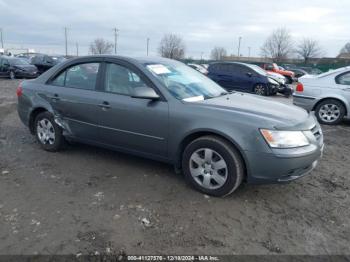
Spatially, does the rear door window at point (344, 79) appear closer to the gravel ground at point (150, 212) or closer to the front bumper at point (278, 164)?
the gravel ground at point (150, 212)

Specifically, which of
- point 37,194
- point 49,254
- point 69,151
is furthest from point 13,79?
point 49,254

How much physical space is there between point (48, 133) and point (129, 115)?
177 cm

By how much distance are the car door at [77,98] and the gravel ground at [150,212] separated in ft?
1.72

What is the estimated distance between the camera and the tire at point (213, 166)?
3.48 m

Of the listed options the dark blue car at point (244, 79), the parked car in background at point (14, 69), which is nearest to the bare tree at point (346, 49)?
the dark blue car at point (244, 79)

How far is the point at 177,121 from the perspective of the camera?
12.3 feet

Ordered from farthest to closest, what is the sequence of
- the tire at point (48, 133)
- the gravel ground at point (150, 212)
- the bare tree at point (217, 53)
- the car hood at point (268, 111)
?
the bare tree at point (217, 53) → the tire at point (48, 133) → the car hood at point (268, 111) → the gravel ground at point (150, 212)

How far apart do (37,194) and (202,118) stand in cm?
211

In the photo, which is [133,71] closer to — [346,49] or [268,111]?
[268,111]

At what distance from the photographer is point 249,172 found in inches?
135

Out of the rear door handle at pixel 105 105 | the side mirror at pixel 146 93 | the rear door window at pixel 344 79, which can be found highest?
the rear door window at pixel 344 79

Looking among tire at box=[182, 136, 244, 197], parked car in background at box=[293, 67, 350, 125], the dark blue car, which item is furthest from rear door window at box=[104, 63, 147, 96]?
the dark blue car

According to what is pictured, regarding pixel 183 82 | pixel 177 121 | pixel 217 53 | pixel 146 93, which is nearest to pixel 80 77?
pixel 146 93

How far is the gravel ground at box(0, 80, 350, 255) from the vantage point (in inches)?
111
